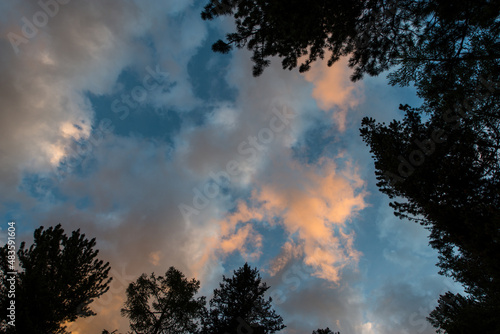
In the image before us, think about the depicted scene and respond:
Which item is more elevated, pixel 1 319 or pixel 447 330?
pixel 1 319

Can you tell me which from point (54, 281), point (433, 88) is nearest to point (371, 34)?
point (433, 88)

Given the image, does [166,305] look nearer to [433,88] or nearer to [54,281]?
[54,281]

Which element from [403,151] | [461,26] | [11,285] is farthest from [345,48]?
[11,285]

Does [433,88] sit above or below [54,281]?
above

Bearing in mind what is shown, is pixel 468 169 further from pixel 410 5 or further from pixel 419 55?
pixel 410 5

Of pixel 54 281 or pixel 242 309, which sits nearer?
Answer: pixel 54 281

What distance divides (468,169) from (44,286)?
56.1ft

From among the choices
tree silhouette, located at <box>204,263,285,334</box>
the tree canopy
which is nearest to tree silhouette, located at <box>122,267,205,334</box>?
tree silhouette, located at <box>204,263,285,334</box>

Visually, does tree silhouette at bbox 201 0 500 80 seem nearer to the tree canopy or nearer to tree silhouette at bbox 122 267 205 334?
the tree canopy

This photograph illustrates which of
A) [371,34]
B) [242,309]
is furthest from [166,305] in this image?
[371,34]

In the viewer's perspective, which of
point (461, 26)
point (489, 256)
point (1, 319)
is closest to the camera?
point (489, 256)

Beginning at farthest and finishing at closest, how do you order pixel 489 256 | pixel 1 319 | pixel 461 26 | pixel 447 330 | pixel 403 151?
pixel 447 330 → pixel 403 151 → pixel 1 319 → pixel 461 26 → pixel 489 256

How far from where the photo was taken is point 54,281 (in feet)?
27.0

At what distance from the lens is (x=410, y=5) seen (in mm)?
7012
